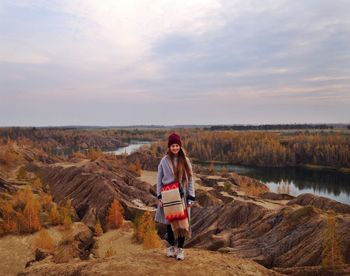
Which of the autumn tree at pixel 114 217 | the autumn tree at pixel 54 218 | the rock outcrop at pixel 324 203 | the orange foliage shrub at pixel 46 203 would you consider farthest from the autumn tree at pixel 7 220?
the rock outcrop at pixel 324 203

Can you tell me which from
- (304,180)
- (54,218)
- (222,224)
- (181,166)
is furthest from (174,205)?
(304,180)

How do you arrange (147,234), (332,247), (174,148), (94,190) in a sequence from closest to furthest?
(174,148) < (332,247) < (147,234) < (94,190)

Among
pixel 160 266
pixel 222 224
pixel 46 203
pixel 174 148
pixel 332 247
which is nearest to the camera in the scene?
pixel 174 148

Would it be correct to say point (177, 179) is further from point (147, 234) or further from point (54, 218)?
point (54, 218)

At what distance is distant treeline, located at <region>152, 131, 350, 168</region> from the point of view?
135 m

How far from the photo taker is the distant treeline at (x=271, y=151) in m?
135

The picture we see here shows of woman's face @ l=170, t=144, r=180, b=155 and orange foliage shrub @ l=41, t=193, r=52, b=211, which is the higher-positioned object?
woman's face @ l=170, t=144, r=180, b=155

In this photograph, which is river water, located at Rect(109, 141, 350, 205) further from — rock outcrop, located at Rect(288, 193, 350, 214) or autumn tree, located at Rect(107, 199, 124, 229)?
autumn tree, located at Rect(107, 199, 124, 229)

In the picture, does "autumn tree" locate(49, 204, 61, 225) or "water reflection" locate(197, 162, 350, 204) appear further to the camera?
"water reflection" locate(197, 162, 350, 204)

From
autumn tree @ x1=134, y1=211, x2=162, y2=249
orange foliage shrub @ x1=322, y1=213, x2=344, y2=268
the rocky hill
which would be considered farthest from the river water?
orange foliage shrub @ x1=322, y1=213, x2=344, y2=268

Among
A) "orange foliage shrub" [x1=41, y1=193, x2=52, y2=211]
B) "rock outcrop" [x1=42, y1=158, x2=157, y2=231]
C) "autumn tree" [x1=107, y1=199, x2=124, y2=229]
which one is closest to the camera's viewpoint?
"autumn tree" [x1=107, y1=199, x2=124, y2=229]

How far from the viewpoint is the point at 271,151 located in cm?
14575

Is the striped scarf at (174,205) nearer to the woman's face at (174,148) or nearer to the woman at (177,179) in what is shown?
the woman at (177,179)

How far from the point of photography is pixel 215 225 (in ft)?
129
